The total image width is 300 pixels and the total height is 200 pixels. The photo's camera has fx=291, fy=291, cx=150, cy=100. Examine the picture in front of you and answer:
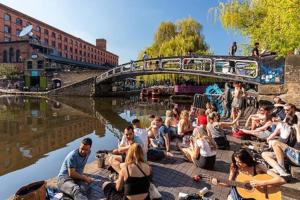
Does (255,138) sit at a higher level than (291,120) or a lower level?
lower

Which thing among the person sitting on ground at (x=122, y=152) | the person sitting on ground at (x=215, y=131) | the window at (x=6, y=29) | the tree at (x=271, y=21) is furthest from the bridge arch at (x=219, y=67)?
the window at (x=6, y=29)

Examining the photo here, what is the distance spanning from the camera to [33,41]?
4816 cm

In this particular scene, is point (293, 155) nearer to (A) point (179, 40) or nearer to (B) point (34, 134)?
(B) point (34, 134)

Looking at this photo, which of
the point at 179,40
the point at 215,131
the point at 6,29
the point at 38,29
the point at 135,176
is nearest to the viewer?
the point at 135,176

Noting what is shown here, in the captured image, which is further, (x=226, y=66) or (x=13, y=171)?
(x=226, y=66)

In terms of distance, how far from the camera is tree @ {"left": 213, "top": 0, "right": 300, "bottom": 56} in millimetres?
10281

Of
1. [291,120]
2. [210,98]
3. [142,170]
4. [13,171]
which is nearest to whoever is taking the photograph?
[142,170]

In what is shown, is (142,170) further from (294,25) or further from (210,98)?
(210,98)

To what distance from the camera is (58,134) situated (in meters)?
12.5

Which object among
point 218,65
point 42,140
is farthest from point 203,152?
point 218,65

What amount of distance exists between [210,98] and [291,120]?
31.9 ft

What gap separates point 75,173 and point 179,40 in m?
28.9

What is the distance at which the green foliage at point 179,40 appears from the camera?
1261 inches

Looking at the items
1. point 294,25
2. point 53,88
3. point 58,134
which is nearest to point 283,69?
point 294,25
